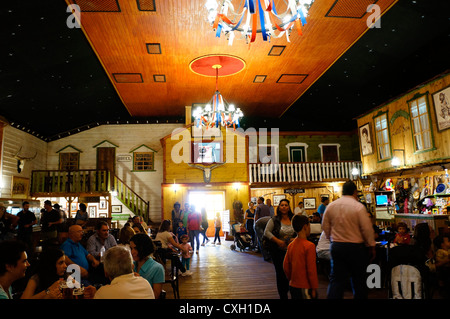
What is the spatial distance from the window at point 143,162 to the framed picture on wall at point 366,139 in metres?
9.90

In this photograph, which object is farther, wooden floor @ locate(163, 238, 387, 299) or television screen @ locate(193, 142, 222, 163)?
television screen @ locate(193, 142, 222, 163)

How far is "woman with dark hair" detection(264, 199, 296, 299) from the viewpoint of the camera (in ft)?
13.1

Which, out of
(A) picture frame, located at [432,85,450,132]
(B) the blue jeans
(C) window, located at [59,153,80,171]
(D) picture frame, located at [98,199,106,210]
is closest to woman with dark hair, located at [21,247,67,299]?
(B) the blue jeans

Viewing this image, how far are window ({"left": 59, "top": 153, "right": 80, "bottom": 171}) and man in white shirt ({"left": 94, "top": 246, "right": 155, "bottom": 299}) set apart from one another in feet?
49.1

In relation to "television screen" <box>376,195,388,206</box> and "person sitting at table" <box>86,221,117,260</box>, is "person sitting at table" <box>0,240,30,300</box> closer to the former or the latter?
"person sitting at table" <box>86,221,117,260</box>

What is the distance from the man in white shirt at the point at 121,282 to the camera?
2.27 meters

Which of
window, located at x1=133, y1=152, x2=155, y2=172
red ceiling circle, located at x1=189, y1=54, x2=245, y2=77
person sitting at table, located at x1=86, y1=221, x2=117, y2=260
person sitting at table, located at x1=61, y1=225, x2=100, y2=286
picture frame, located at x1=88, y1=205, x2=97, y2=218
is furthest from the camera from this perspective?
window, located at x1=133, y1=152, x2=155, y2=172

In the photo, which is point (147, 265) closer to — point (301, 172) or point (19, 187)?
point (19, 187)

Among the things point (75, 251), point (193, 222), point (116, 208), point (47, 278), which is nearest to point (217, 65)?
point (193, 222)

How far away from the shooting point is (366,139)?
44.3 feet

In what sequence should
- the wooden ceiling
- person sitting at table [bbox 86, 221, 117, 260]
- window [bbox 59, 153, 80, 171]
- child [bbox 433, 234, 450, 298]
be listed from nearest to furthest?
child [bbox 433, 234, 450, 298], person sitting at table [bbox 86, 221, 117, 260], the wooden ceiling, window [bbox 59, 153, 80, 171]

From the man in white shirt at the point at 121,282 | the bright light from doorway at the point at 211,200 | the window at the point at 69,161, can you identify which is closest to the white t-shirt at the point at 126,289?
the man in white shirt at the point at 121,282

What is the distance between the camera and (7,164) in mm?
11977

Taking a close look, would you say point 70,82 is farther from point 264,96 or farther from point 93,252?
point 93,252
